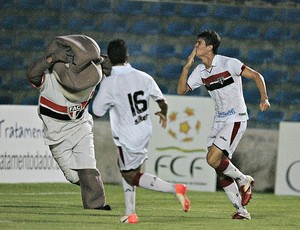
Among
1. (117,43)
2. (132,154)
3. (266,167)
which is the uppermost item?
(117,43)

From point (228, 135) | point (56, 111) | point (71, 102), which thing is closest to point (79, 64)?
point (71, 102)

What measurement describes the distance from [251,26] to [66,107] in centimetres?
658

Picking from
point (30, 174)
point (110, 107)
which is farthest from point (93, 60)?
point (30, 174)

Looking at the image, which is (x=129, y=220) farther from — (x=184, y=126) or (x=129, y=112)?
(x=184, y=126)

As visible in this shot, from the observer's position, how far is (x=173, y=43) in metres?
18.2

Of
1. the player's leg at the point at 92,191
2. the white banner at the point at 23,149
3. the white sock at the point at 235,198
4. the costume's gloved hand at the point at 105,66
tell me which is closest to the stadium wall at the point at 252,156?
the white banner at the point at 23,149

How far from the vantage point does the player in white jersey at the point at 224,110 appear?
1202 centimetres

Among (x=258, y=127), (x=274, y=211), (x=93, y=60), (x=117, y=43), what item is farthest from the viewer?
(x=258, y=127)

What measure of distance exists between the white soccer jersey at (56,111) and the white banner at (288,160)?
5.34 metres

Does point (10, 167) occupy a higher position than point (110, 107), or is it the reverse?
point (110, 107)

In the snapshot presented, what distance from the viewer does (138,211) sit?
12.8 meters

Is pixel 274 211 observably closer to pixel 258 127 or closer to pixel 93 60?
pixel 93 60

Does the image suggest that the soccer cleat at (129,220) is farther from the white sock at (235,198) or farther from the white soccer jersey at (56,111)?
the white soccer jersey at (56,111)

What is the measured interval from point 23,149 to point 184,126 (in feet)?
8.58
